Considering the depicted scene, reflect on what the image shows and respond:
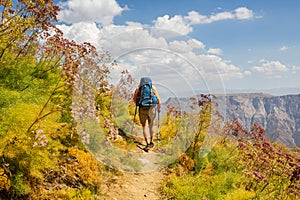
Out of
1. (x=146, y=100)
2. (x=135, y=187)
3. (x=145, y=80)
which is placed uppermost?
(x=145, y=80)

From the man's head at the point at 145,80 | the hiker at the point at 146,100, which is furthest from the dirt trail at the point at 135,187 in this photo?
the man's head at the point at 145,80

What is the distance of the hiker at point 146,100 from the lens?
441cm

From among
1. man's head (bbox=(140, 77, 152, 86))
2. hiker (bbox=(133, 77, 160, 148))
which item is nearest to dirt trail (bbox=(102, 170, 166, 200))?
hiker (bbox=(133, 77, 160, 148))

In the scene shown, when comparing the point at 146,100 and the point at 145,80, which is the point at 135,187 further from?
the point at 145,80

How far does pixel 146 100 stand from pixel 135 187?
169 centimetres

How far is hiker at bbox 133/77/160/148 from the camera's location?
441cm

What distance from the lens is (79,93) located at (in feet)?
15.5

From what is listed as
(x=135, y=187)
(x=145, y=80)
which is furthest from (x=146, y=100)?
(x=135, y=187)

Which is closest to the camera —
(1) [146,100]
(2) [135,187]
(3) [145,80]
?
(3) [145,80]

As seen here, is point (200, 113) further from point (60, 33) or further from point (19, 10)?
point (19, 10)

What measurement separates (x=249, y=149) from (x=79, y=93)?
12.5 ft

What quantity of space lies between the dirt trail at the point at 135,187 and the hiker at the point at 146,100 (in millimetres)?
1097

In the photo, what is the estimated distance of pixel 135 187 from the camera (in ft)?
17.6

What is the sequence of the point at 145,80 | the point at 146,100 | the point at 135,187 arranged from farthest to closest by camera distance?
the point at 135,187 < the point at 146,100 < the point at 145,80
